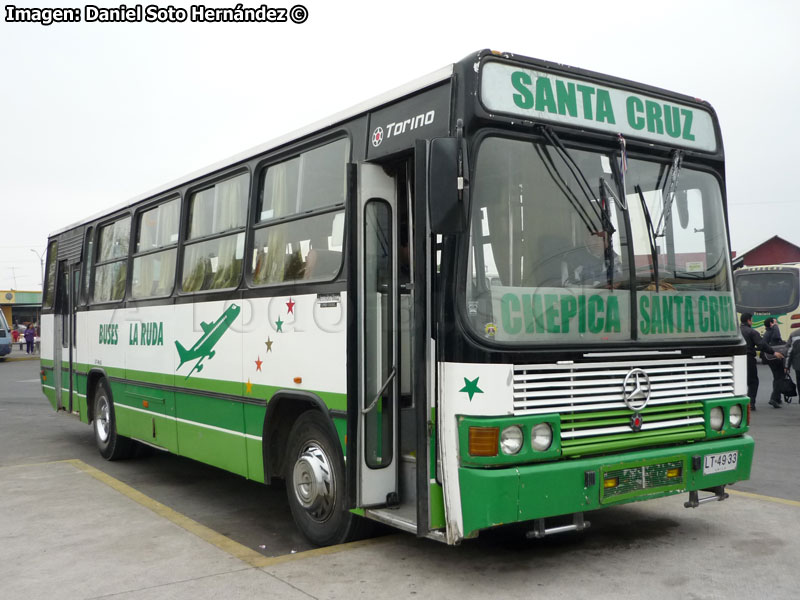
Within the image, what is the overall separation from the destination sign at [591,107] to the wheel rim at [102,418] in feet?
23.8

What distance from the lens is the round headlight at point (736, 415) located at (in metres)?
5.84

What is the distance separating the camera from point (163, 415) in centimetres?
866

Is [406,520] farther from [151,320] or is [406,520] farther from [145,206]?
[145,206]

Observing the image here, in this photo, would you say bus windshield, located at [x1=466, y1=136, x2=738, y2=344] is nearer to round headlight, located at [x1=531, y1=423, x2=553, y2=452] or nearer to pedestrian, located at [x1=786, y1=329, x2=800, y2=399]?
round headlight, located at [x1=531, y1=423, x2=553, y2=452]

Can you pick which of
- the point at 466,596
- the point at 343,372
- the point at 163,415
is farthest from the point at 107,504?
the point at 466,596

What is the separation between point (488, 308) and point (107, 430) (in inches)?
282

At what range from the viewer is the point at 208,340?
7668 mm

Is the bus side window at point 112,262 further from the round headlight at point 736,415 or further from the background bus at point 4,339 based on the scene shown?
the background bus at point 4,339

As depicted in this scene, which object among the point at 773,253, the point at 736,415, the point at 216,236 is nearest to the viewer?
the point at 736,415

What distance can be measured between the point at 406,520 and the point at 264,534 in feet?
6.96

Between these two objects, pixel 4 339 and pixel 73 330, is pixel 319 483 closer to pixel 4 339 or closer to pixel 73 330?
pixel 73 330

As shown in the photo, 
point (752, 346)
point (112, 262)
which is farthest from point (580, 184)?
point (752, 346)

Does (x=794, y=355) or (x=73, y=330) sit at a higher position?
(x=73, y=330)

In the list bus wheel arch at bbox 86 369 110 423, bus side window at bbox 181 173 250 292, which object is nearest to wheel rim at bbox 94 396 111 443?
bus wheel arch at bbox 86 369 110 423
